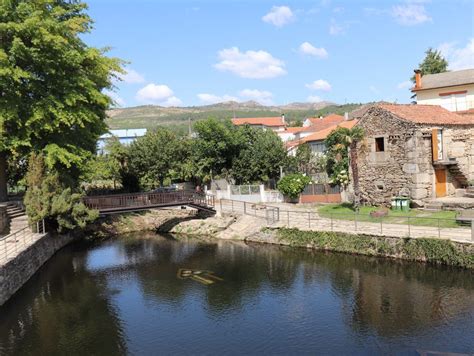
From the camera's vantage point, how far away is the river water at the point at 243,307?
Result: 15.5 meters

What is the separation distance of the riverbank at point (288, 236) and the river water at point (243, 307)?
0.71 m

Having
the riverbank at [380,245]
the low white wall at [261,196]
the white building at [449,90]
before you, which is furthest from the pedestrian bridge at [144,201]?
A: the white building at [449,90]

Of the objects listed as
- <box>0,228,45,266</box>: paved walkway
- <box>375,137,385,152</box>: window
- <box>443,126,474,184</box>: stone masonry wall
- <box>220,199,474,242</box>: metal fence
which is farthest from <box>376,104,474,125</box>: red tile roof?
<box>0,228,45,266</box>: paved walkway

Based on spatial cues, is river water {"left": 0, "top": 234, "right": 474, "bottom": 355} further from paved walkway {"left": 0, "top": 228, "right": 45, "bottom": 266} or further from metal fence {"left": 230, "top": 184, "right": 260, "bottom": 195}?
metal fence {"left": 230, "top": 184, "right": 260, "bottom": 195}

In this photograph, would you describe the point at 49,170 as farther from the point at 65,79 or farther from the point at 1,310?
the point at 1,310

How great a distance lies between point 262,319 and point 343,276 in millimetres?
6695

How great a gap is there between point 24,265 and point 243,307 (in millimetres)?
12024

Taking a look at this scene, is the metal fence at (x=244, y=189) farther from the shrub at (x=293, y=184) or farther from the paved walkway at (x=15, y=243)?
the paved walkway at (x=15, y=243)

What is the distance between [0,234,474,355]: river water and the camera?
15.5 m

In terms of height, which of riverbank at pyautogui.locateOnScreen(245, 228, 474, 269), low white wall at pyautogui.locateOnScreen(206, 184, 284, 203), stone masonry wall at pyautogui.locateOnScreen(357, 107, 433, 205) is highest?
stone masonry wall at pyautogui.locateOnScreen(357, 107, 433, 205)

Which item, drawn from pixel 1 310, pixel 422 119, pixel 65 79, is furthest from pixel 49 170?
pixel 422 119

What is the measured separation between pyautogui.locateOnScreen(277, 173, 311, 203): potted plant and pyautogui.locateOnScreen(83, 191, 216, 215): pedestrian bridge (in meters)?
6.33

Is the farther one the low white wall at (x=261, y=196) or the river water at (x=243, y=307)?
the low white wall at (x=261, y=196)

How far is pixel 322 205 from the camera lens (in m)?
37.3
